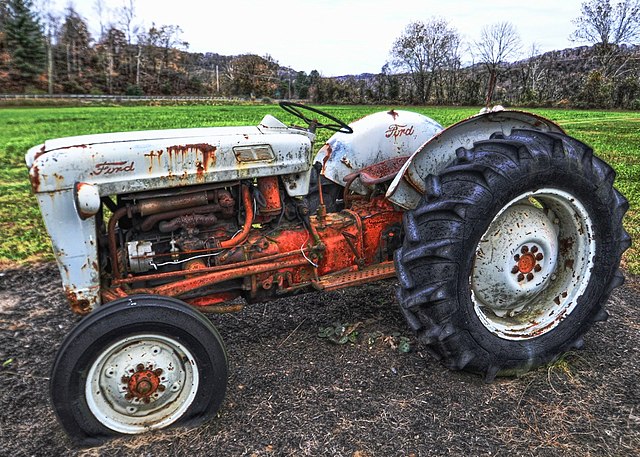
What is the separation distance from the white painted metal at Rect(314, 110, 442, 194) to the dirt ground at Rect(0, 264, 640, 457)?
1.04m

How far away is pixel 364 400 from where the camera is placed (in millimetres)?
2500

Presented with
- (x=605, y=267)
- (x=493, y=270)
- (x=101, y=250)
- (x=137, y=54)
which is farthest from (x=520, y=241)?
(x=137, y=54)

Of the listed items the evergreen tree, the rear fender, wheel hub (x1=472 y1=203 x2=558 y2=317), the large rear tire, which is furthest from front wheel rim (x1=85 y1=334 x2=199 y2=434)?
the evergreen tree

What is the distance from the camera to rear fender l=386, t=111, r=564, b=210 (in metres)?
2.79

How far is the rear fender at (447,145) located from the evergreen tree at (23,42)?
46577 mm

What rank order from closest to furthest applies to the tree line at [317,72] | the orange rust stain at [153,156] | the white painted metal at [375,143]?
the orange rust stain at [153,156] → the white painted metal at [375,143] → the tree line at [317,72]

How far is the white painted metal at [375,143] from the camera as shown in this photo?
3.37 metres

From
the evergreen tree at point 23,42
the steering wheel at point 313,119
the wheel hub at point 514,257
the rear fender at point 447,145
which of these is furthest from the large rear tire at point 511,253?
the evergreen tree at point 23,42

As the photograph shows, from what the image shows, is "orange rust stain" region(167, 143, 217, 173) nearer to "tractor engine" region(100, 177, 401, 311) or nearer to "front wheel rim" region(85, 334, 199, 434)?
"tractor engine" region(100, 177, 401, 311)

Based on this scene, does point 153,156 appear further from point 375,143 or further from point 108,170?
point 375,143

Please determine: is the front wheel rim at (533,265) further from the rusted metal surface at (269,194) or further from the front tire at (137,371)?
the front tire at (137,371)

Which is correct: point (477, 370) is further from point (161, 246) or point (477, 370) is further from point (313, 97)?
point (313, 97)

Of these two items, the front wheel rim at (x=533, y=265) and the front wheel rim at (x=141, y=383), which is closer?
the front wheel rim at (x=141, y=383)

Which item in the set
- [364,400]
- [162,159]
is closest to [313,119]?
[162,159]
